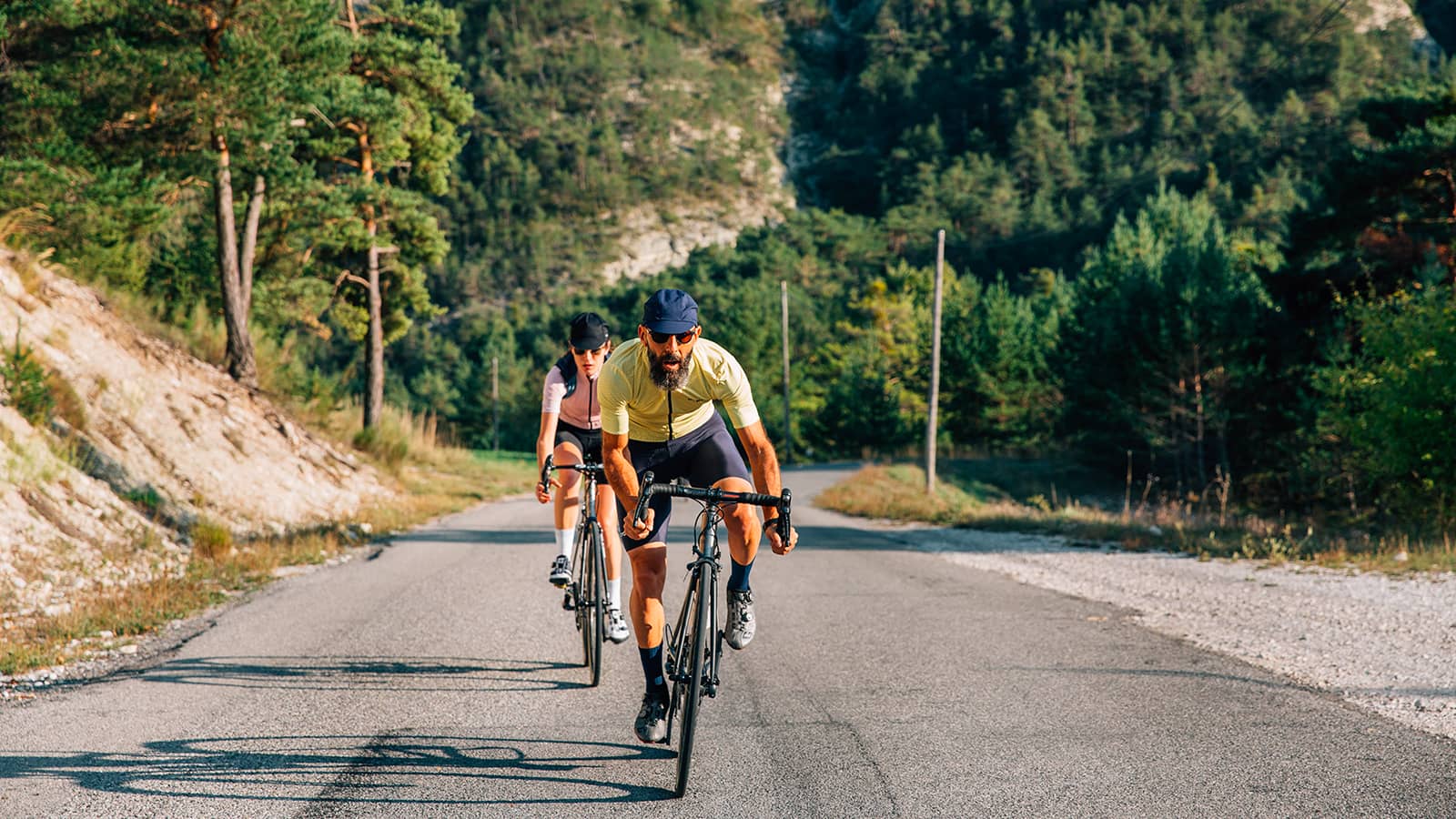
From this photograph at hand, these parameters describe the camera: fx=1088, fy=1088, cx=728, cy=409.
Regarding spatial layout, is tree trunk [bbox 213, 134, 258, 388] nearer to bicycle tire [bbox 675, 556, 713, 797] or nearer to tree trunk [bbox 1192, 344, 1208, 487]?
bicycle tire [bbox 675, 556, 713, 797]

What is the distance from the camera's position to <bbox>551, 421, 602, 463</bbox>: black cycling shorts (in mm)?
7754

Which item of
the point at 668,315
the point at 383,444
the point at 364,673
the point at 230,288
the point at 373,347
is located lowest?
the point at 364,673

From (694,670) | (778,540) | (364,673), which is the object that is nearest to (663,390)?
(778,540)

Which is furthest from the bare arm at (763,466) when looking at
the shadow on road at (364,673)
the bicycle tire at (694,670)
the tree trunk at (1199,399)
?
the tree trunk at (1199,399)

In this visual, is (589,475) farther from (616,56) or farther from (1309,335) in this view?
(616,56)

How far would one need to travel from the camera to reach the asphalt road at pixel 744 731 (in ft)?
14.4

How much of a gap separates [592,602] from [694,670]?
2226 mm

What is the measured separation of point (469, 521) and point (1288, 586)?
46.6 ft

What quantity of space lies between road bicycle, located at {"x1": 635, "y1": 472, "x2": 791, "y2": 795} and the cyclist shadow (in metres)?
0.29

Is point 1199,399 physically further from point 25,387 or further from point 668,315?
point 668,315

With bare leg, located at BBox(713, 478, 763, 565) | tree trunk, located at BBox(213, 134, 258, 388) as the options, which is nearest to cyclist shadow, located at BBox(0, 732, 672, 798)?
bare leg, located at BBox(713, 478, 763, 565)

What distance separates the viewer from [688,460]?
5.32 metres

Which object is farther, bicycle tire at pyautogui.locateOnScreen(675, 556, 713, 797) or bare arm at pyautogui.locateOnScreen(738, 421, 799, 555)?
bare arm at pyautogui.locateOnScreen(738, 421, 799, 555)

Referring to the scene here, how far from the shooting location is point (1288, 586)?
10297mm
